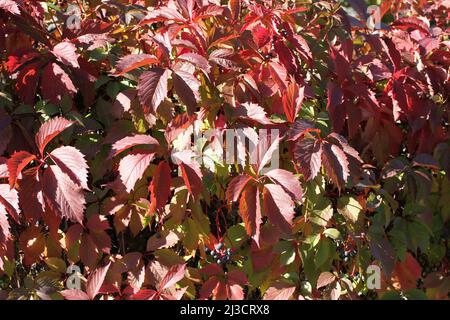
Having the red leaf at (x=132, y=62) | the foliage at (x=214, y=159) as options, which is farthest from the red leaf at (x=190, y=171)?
the red leaf at (x=132, y=62)

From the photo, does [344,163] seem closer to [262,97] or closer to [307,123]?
[307,123]

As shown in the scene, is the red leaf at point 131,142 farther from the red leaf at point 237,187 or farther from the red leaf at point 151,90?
the red leaf at point 237,187

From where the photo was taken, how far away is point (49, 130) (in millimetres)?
1414

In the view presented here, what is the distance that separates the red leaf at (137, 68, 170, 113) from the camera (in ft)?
4.58

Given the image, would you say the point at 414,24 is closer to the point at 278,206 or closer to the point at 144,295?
the point at 278,206

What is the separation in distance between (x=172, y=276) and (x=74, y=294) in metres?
0.24

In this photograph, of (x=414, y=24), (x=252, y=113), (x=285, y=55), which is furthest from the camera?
(x=414, y=24)

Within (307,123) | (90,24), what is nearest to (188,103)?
(307,123)

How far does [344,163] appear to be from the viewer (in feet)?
A: 4.60

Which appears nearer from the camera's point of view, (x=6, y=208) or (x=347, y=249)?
(x=6, y=208)

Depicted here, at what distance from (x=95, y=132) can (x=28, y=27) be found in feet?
1.00

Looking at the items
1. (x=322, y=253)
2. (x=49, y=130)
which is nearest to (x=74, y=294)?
(x=49, y=130)

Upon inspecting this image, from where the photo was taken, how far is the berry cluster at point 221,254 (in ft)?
5.05

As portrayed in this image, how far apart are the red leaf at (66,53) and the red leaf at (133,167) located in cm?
26
